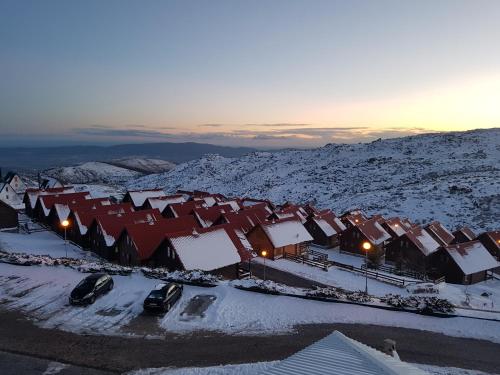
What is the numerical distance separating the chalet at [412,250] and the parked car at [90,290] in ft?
132

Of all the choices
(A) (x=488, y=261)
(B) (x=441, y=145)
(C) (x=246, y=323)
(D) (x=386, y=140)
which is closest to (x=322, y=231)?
(A) (x=488, y=261)

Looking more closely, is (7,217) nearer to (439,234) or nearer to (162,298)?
(162,298)

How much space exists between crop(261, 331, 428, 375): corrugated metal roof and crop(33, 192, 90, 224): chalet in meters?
51.1

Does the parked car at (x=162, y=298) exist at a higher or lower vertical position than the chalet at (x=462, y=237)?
higher

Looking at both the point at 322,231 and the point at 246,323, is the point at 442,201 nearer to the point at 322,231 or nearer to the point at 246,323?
the point at 322,231

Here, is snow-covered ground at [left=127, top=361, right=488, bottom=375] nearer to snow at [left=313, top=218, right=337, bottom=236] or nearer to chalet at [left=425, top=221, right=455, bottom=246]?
snow at [left=313, top=218, right=337, bottom=236]

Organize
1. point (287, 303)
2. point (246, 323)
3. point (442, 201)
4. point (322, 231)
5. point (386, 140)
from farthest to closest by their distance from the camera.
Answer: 1. point (386, 140)
2. point (442, 201)
3. point (322, 231)
4. point (287, 303)
5. point (246, 323)

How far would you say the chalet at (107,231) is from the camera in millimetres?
41375

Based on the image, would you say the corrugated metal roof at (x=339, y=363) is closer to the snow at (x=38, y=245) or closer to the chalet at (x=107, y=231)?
the chalet at (x=107, y=231)

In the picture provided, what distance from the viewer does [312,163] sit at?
570 ft

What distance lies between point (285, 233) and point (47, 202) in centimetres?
3407

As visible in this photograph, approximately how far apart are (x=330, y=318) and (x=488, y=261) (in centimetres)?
3712

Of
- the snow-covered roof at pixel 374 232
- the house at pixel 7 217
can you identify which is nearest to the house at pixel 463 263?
the snow-covered roof at pixel 374 232

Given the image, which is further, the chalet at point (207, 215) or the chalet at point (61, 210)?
the chalet at point (207, 215)
